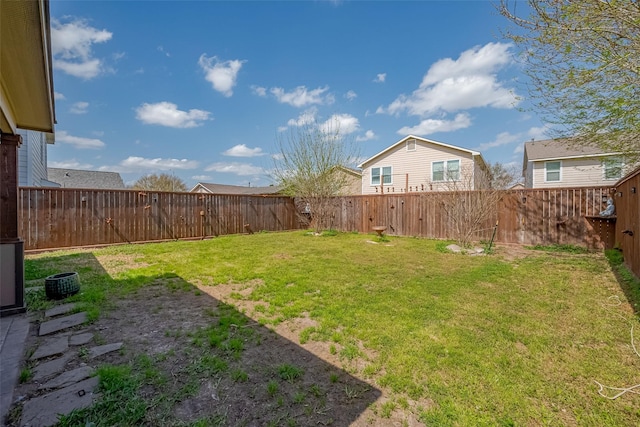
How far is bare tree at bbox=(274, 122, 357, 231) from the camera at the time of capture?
11.9 metres

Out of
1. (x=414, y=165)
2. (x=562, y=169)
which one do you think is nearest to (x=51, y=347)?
(x=414, y=165)

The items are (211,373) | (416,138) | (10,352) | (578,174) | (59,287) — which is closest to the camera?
(211,373)

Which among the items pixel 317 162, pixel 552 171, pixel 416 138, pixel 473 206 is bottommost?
pixel 473 206

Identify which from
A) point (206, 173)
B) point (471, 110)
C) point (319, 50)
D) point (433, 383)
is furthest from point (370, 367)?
point (206, 173)

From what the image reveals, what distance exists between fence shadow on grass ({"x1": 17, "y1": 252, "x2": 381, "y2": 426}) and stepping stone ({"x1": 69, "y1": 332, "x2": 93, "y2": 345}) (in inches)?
3.2

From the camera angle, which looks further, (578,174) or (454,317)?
(578,174)

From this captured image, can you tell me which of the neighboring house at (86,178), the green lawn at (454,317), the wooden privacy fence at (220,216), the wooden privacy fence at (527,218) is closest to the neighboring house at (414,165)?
the wooden privacy fence at (527,218)

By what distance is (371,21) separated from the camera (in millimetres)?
9062

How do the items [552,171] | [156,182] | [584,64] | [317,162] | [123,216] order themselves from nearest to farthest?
[584,64], [123,216], [317,162], [552,171], [156,182]

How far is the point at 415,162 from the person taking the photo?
1579 cm

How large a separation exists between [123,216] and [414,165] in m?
14.0

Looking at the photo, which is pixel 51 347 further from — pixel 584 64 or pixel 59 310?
pixel 584 64

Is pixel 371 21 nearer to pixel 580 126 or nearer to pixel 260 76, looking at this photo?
pixel 260 76

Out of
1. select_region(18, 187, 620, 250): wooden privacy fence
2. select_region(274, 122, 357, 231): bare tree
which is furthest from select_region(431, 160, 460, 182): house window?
select_region(274, 122, 357, 231): bare tree
